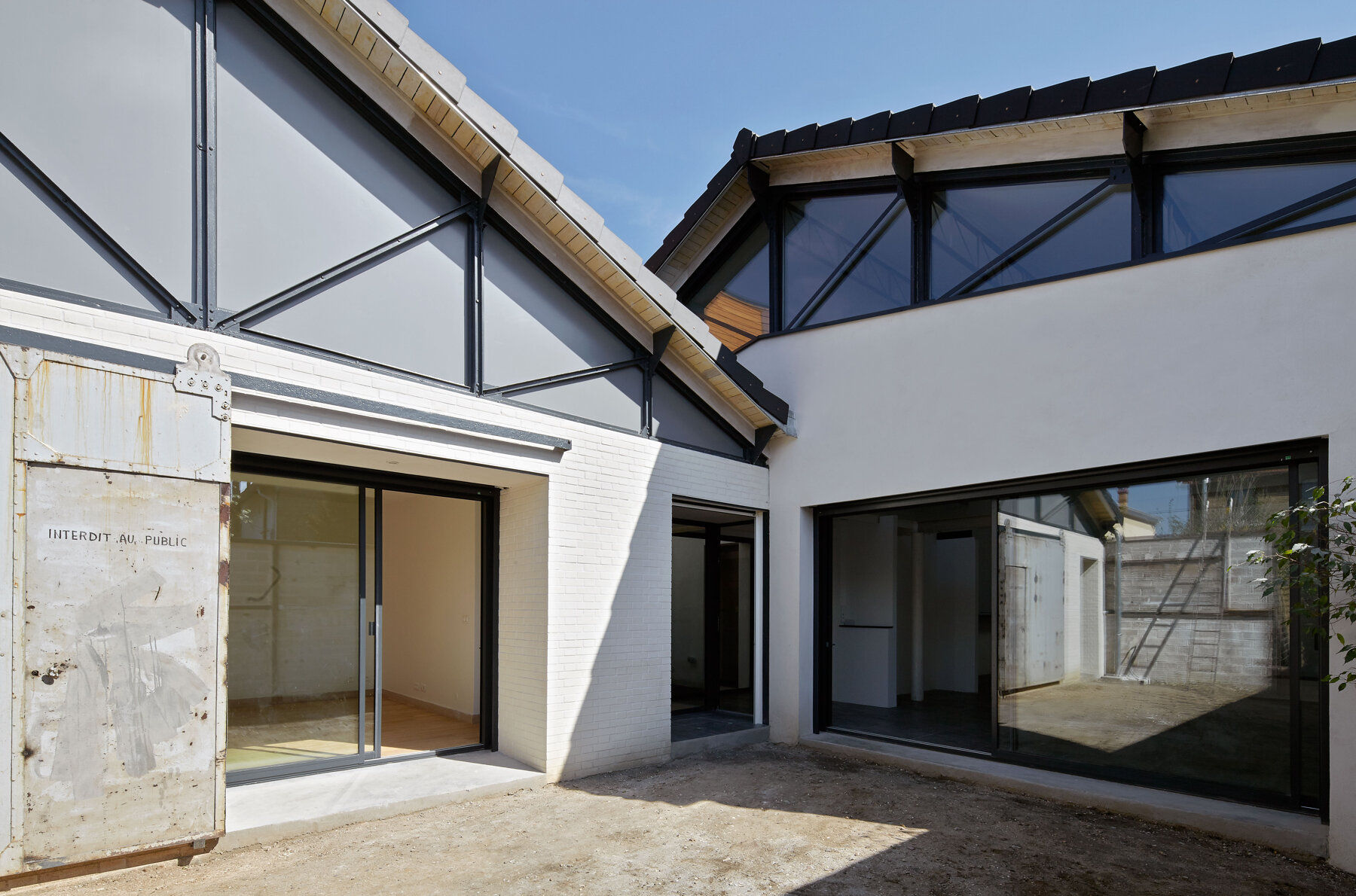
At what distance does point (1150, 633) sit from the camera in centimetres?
636

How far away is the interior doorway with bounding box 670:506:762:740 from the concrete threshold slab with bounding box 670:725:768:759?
594 mm

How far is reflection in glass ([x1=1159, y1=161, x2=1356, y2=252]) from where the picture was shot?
587cm

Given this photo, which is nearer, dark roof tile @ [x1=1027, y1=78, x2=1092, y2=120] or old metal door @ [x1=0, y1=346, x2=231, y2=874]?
old metal door @ [x1=0, y1=346, x2=231, y2=874]

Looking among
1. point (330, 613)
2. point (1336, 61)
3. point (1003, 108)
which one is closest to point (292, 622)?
point (330, 613)

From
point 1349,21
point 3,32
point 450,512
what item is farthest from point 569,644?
point 1349,21

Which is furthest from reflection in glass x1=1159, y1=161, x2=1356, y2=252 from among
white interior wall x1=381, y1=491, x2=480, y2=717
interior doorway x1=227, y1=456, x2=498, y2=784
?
white interior wall x1=381, y1=491, x2=480, y2=717

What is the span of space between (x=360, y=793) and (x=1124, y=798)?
570 cm

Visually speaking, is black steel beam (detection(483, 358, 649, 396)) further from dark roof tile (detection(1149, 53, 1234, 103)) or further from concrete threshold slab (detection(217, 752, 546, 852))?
dark roof tile (detection(1149, 53, 1234, 103))

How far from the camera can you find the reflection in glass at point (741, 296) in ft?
31.8

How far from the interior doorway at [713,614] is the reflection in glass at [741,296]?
7.49 feet

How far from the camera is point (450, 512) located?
25.9 ft

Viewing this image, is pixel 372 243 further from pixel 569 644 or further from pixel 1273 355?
pixel 1273 355

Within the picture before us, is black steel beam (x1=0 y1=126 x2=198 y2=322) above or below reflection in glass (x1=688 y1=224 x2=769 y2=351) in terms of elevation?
below

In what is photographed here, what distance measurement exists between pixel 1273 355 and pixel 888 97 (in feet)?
16.1
